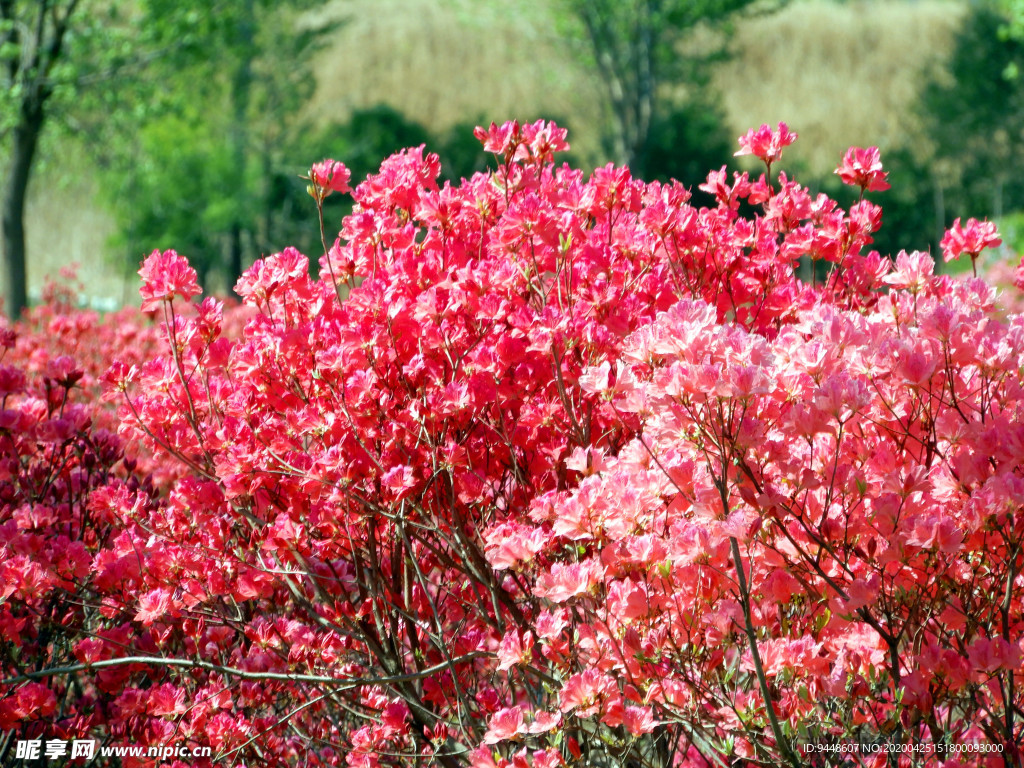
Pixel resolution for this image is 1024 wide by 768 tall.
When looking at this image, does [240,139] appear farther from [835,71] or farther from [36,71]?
[835,71]

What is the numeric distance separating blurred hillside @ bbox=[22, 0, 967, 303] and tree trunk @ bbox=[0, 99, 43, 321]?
7946 mm

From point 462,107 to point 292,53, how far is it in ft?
26.6

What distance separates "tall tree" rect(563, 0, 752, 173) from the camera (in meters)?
17.8

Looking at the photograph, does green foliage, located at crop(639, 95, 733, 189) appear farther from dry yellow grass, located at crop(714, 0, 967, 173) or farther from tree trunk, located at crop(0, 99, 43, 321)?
tree trunk, located at crop(0, 99, 43, 321)

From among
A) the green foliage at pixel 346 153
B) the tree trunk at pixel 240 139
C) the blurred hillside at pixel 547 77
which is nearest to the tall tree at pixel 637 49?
the blurred hillside at pixel 547 77

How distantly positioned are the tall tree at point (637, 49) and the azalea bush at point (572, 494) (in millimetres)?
16796

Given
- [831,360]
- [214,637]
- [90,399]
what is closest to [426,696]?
[214,637]

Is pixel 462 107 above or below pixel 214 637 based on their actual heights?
below

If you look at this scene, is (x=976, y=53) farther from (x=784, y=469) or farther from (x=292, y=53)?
(x=784, y=469)

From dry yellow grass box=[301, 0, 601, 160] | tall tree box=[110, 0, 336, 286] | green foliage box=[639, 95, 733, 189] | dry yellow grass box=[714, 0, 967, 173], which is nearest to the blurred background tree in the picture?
tall tree box=[110, 0, 336, 286]

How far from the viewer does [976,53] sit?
2114 centimetres

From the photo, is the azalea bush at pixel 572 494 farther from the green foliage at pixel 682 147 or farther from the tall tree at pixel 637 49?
the green foliage at pixel 682 147

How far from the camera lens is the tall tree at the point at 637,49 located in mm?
17844

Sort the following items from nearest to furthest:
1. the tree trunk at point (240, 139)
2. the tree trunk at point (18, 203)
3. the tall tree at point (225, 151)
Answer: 1. the tree trunk at point (18, 203)
2. the tall tree at point (225, 151)
3. the tree trunk at point (240, 139)
